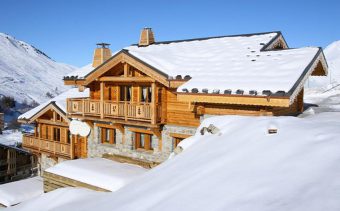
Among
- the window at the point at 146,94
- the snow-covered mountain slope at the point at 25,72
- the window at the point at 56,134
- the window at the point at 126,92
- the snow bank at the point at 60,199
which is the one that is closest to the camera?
the snow bank at the point at 60,199

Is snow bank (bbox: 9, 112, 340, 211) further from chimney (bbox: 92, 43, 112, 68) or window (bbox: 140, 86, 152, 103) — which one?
chimney (bbox: 92, 43, 112, 68)

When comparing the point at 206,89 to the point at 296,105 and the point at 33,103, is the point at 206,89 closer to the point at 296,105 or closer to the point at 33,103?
the point at 296,105

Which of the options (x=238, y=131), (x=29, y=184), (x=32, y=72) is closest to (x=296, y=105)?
(x=238, y=131)

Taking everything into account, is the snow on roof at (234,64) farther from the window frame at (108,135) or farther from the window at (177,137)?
the window frame at (108,135)

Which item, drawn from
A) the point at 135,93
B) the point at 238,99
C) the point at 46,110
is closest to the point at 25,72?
the point at 46,110

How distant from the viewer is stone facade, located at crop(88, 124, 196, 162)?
47.6 feet

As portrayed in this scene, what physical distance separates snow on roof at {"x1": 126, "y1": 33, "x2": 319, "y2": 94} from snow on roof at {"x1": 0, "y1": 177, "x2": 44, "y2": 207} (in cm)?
986

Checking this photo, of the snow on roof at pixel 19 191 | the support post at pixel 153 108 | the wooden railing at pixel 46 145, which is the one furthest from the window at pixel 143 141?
the snow on roof at pixel 19 191

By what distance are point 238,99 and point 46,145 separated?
48.8 ft

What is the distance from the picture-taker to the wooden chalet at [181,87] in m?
10.8

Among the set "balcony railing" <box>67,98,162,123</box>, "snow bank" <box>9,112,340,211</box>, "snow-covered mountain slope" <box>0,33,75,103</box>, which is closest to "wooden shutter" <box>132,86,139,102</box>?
"balcony railing" <box>67,98,162,123</box>

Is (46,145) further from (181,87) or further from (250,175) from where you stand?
(250,175)

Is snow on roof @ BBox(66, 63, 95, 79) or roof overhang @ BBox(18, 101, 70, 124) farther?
roof overhang @ BBox(18, 101, 70, 124)

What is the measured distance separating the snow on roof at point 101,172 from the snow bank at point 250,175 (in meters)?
4.42
